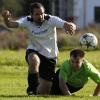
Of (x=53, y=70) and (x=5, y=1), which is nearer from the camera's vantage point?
(x=53, y=70)

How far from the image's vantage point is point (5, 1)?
193 feet

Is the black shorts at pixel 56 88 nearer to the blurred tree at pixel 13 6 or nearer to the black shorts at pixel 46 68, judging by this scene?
the black shorts at pixel 46 68

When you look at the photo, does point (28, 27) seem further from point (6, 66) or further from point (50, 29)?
point (6, 66)

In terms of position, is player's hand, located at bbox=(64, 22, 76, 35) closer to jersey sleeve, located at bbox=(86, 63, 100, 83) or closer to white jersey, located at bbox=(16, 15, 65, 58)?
white jersey, located at bbox=(16, 15, 65, 58)

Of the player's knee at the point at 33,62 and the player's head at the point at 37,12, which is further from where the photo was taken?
the player's head at the point at 37,12

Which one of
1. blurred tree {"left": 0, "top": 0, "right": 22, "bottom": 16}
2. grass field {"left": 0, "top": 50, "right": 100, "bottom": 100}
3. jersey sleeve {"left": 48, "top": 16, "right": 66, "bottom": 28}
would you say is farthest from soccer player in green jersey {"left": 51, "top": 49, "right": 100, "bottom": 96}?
blurred tree {"left": 0, "top": 0, "right": 22, "bottom": 16}

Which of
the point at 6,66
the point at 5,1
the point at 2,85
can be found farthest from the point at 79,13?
the point at 2,85

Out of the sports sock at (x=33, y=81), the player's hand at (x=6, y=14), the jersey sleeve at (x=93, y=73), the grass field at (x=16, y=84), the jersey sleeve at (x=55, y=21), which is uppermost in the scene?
the player's hand at (x=6, y=14)

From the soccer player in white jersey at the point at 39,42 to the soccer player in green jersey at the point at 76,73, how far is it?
490mm

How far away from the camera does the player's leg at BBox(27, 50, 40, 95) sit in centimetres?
1115

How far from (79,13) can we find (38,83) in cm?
4074

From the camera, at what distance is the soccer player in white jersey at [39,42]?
11.3 metres

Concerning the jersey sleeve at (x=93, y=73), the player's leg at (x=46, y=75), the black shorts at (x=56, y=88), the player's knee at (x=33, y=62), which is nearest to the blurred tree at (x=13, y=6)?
the player's leg at (x=46, y=75)

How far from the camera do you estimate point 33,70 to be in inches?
443
